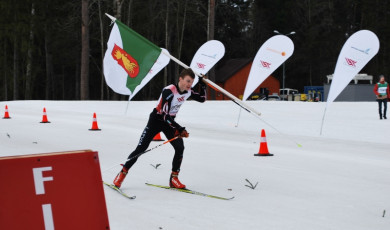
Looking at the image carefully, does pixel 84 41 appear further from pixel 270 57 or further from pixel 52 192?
pixel 52 192

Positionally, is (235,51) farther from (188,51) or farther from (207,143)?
(207,143)

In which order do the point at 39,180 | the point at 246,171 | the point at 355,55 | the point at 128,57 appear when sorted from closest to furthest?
1. the point at 39,180
2. the point at 246,171
3. the point at 128,57
4. the point at 355,55

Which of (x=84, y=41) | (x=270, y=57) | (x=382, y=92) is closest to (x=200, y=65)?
(x=270, y=57)

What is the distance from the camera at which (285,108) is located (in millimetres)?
24125

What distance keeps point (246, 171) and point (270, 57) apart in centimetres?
800

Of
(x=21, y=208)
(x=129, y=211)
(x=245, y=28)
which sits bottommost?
(x=129, y=211)

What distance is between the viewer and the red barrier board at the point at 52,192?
347cm

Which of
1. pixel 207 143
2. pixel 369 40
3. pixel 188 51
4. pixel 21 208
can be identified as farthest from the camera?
pixel 188 51

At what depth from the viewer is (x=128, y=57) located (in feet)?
33.3

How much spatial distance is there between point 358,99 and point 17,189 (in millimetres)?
38905

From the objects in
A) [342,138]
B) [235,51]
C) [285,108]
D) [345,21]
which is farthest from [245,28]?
[342,138]

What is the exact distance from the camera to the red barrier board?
3467mm

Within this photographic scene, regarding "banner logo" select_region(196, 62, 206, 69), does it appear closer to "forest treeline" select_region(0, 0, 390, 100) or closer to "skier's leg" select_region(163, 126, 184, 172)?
"skier's leg" select_region(163, 126, 184, 172)

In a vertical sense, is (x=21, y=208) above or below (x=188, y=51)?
below
